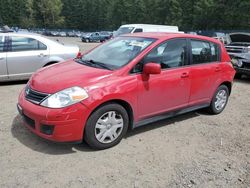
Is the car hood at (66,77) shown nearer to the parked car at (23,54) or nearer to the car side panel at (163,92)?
the car side panel at (163,92)

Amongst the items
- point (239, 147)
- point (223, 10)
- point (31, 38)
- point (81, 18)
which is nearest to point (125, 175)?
point (239, 147)

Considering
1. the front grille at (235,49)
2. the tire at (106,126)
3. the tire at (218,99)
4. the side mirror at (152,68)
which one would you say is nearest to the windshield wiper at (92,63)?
the side mirror at (152,68)

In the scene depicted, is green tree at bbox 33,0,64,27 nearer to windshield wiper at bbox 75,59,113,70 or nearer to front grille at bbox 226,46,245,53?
front grille at bbox 226,46,245,53

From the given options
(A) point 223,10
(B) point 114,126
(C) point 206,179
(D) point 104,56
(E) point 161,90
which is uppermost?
(A) point 223,10

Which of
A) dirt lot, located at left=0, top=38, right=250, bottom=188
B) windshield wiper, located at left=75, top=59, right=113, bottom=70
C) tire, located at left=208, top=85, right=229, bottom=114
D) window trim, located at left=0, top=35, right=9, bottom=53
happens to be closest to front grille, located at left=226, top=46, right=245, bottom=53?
tire, located at left=208, top=85, right=229, bottom=114

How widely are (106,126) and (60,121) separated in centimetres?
69

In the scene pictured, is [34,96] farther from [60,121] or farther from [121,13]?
[121,13]

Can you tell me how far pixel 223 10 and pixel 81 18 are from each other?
52577mm

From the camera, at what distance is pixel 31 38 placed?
285 inches

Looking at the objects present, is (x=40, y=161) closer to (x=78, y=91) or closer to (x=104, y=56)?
(x=78, y=91)

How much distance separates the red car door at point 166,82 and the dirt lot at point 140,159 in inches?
19.4

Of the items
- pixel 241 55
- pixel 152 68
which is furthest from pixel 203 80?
pixel 241 55

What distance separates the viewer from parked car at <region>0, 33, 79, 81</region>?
6.93 metres

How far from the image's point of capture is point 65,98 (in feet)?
11.6
